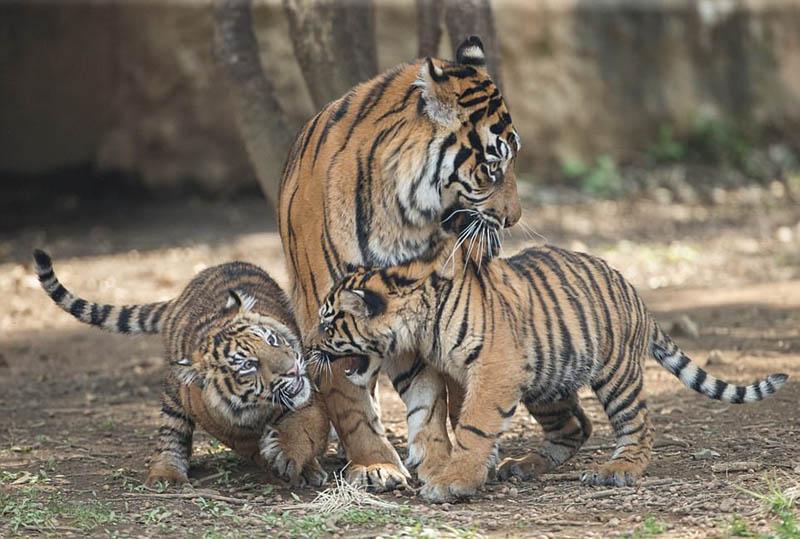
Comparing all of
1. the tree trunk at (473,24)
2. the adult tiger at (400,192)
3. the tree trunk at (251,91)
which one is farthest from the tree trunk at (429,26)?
the adult tiger at (400,192)

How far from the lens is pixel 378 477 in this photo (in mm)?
5004

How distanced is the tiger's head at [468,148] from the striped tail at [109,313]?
1.80 m

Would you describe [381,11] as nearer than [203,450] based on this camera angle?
No

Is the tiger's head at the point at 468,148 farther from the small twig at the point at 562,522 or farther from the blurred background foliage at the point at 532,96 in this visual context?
the blurred background foliage at the point at 532,96

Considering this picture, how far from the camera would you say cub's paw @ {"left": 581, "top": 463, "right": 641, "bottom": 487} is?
4.88 metres

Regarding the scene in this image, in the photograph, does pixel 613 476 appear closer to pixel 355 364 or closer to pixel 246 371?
pixel 355 364

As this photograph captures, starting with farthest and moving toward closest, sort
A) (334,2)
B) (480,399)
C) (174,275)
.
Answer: (174,275)
(334,2)
(480,399)

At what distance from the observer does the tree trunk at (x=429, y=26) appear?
282 inches

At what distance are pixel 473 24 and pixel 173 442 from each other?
2.89m

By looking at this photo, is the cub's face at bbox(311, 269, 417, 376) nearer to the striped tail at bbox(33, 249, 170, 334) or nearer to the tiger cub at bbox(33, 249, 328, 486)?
the tiger cub at bbox(33, 249, 328, 486)

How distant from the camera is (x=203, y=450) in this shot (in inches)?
237

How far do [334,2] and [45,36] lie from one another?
642 centimetres

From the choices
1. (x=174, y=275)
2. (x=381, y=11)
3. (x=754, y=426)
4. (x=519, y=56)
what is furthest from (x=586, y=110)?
(x=754, y=426)

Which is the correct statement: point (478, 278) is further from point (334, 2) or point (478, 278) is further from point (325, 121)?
point (334, 2)
